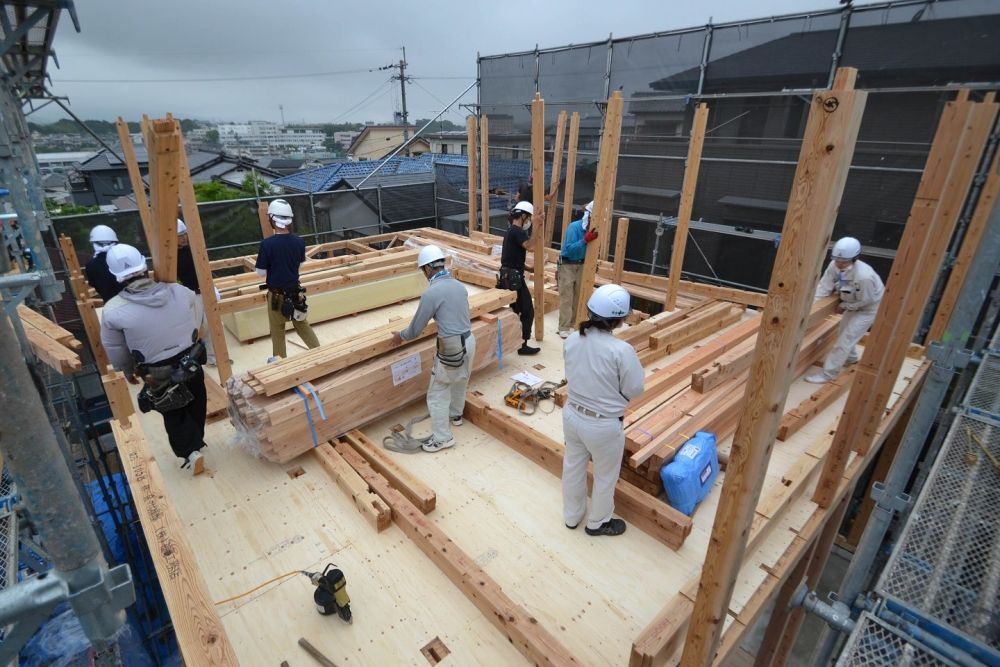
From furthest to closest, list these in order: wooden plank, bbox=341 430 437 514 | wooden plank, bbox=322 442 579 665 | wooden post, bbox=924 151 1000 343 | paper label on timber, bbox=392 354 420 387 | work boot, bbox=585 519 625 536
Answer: wooden post, bbox=924 151 1000 343, paper label on timber, bbox=392 354 420 387, wooden plank, bbox=341 430 437 514, work boot, bbox=585 519 625 536, wooden plank, bbox=322 442 579 665

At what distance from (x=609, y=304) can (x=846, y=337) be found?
4126 millimetres

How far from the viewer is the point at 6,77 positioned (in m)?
7.65

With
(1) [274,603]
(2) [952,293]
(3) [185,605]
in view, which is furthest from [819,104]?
(2) [952,293]

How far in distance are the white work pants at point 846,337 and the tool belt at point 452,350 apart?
4392mm

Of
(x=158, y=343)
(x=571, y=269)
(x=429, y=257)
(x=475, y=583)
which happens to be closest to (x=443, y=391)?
(x=429, y=257)

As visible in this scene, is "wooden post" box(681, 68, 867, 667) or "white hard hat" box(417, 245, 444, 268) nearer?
"wooden post" box(681, 68, 867, 667)

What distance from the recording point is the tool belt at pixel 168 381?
Answer: 3711 millimetres

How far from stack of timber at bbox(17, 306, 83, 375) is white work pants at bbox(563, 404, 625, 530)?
3.38m

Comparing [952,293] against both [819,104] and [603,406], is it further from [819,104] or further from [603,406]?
[819,104]

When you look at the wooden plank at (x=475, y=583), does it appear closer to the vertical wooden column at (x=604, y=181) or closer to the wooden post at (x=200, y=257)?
the wooden post at (x=200, y=257)

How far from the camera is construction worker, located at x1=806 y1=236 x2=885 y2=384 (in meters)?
5.29

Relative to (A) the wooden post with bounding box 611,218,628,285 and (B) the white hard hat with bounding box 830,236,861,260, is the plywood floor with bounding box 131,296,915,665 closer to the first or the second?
(B) the white hard hat with bounding box 830,236,861,260

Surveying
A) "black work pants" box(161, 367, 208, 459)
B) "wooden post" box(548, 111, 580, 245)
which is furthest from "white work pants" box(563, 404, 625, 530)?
"wooden post" box(548, 111, 580, 245)

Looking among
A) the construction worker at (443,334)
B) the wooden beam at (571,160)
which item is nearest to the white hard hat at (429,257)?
the construction worker at (443,334)
